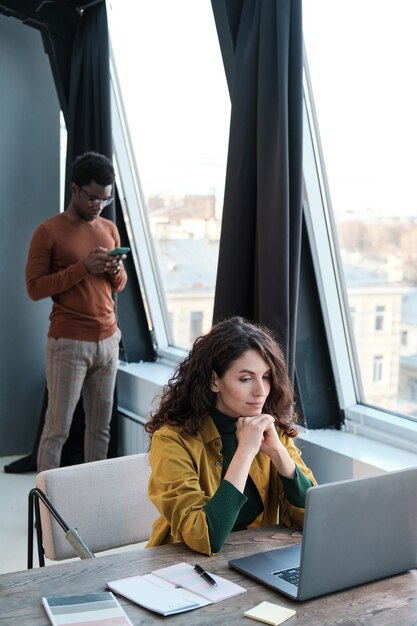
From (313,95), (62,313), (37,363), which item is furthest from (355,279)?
(37,363)

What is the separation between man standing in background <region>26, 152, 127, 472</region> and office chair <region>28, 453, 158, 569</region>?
5.22 feet

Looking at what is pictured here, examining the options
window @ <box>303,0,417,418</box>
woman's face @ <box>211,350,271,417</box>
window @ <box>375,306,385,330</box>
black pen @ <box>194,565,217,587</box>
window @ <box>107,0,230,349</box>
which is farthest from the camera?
window @ <box>107,0,230,349</box>

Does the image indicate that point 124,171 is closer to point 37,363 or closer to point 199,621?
point 37,363

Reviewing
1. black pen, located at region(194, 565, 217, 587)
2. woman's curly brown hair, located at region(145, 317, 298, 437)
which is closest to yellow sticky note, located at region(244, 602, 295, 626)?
black pen, located at region(194, 565, 217, 587)

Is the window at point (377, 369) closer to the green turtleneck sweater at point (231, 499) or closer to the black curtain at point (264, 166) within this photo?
the black curtain at point (264, 166)

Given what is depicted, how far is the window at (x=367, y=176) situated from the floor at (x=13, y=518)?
1592mm

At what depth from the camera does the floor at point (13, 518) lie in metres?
3.58

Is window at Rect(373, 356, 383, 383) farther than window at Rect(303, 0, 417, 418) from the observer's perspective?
Yes

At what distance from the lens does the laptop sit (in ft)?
5.21

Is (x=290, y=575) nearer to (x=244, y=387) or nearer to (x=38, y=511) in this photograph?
(x=244, y=387)

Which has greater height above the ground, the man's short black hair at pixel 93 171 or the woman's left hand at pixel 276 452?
the man's short black hair at pixel 93 171

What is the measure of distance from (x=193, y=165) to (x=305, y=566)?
3080 millimetres

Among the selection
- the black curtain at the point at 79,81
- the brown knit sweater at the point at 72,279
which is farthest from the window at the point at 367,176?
the black curtain at the point at 79,81

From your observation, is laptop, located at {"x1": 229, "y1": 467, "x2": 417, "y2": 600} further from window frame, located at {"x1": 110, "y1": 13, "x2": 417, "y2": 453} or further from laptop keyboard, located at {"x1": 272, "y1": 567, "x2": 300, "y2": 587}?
window frame, located at {"x1": 110, "y1": 13, "x2": 417, "y2": 453}
